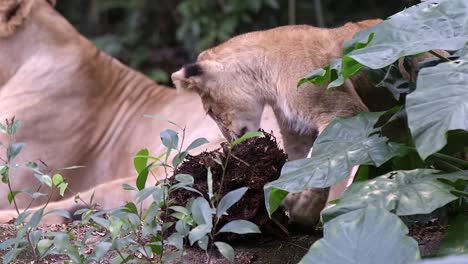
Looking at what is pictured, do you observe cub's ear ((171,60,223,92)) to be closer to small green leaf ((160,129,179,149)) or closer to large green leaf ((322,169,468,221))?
small green leaf ((160,129,179,149))

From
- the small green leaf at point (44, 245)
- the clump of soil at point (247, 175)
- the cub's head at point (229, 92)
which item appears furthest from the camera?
the cub's head at point (229, 92)

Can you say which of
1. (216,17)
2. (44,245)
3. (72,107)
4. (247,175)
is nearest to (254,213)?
(247,175)

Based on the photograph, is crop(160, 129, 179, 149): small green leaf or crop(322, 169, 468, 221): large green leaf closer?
crop(322, 169, 468, 221): large green leaf

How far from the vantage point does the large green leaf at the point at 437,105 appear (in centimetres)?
207

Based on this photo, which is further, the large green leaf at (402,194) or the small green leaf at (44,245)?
the small green leaf at (44,245)

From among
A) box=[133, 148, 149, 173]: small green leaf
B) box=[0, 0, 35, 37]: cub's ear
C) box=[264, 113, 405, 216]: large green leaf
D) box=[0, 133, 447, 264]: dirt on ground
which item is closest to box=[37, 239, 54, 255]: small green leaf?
box=[0, 133, 447, 264]: dirt on ground

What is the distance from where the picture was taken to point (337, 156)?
241 cm

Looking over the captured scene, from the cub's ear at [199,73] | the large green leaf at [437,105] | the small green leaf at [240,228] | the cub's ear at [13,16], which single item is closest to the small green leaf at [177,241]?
the small green leaf at [240,228]

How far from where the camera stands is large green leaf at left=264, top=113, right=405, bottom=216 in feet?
7.68

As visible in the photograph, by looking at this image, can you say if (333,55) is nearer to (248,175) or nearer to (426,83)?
(248,175)

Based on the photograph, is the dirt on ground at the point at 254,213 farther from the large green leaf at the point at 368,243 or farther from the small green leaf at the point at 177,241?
the large green leaf at the point at 368,243

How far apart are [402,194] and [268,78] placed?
1020 mm

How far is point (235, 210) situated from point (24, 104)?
208 centimetres

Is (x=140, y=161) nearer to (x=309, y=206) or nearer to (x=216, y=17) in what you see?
(x=309, y=206)
